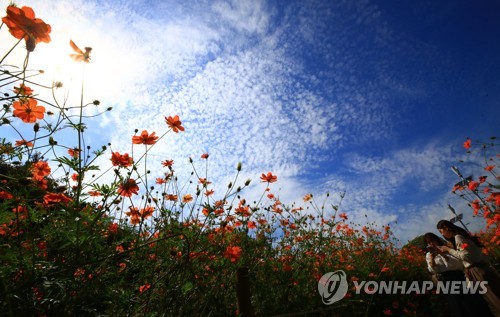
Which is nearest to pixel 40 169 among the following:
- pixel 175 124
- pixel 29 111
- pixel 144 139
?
pixel 29 111

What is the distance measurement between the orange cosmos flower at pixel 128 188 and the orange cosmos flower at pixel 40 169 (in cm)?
69

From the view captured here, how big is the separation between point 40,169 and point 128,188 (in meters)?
0.93

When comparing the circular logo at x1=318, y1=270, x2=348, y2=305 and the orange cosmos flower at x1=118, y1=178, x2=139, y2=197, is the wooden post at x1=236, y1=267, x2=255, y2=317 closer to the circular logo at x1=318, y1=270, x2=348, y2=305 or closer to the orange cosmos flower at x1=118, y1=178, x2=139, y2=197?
the orange cosmos flower at x1=118, y1=178, x2=139, y2=197

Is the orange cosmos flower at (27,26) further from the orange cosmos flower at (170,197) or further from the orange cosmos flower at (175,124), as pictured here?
the orange cosmos flower at (170,197)

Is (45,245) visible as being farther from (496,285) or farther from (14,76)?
(496,285)

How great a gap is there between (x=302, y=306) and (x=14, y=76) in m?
3.94

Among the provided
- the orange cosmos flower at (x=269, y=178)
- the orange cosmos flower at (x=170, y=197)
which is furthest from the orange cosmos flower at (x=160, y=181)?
the orange cosmos flower at (x=269, y=178)

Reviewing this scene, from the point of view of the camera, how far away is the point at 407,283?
625cm

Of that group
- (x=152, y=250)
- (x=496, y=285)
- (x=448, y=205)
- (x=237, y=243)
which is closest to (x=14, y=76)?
(x=152, y=250)

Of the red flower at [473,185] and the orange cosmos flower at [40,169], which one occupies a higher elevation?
the red flower at [473,185]

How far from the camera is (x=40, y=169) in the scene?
2.42 m

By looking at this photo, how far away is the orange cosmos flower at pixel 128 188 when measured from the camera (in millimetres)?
2109

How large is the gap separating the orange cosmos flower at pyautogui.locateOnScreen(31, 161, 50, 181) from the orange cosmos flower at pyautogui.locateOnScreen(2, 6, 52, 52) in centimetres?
119

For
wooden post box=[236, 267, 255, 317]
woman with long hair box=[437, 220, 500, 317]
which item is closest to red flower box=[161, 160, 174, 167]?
wooden post box=[236, 267, 255, 317]
